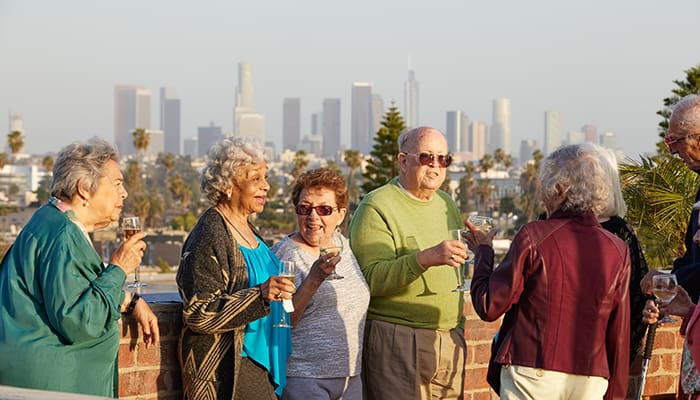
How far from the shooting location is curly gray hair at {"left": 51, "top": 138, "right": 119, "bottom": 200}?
3.46 meters

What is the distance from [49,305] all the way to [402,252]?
1676 mm

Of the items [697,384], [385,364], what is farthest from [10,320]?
[697,384]

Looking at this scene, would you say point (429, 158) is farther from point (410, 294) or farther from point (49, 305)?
point (49, 305)

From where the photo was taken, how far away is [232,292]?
3770mm

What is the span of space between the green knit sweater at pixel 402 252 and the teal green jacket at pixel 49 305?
4.54 ft

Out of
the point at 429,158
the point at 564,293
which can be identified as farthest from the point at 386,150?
the point at 564,293

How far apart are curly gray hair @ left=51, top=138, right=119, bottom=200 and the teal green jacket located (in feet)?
0.39

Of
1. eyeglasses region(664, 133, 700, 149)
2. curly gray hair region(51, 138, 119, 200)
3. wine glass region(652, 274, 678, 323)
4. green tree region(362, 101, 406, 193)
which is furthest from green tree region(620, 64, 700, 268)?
green tree region(362, 101, 406, 193)

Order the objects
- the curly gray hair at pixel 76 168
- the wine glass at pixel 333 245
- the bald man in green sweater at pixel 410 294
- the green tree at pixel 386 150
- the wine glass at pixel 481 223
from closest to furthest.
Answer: the curly gray hair at pixel 76 168 < the wine glass at pixel 333 245 < the wine glass at pixel 481 223 < the bald man in green sweater at pixel 410 294 < the green tree at pixel 386 150

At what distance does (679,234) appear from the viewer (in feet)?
40.5

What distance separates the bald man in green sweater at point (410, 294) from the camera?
4500mm

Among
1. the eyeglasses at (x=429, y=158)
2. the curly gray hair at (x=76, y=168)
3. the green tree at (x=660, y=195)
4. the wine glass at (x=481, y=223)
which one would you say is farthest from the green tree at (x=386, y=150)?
the curly gray hair at (x=76, y=168)

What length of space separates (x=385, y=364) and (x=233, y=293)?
99 cm

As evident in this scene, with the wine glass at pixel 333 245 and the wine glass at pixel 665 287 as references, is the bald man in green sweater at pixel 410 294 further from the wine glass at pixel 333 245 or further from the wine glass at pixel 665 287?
the wine glass at pixel 665 287
